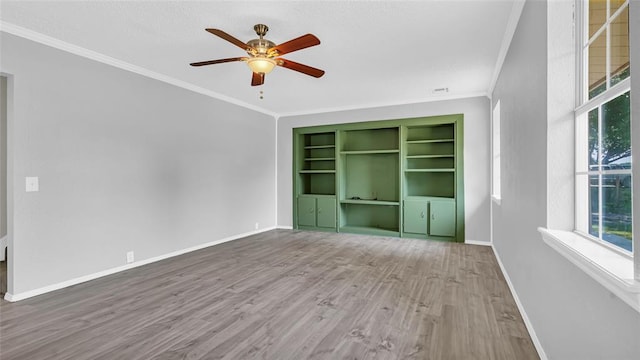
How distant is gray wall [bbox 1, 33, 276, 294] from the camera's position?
2848mm

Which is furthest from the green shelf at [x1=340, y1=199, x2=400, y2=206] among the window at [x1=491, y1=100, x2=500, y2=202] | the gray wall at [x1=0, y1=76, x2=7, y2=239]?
the gray wall at [x1=0, y1=76, x2=7, y2=239]

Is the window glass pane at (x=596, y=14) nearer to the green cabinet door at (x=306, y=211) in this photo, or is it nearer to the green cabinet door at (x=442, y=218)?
the green cabinet door at (x=442, y=218)

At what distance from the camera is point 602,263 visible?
1076 mm

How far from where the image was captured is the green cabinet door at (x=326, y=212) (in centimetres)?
614

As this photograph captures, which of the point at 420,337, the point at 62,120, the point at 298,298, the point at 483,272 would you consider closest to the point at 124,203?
the point at 62,120

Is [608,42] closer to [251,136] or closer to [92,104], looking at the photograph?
[92,104]

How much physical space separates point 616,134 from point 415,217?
4249mm

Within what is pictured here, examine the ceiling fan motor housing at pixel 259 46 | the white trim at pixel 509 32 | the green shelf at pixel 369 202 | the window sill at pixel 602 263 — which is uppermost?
the white trim at pixel 509 32

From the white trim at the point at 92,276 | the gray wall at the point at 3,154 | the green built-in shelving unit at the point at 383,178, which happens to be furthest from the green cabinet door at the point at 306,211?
the gray wall at the point at 3,154

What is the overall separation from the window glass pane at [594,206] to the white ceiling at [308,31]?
1681 mm

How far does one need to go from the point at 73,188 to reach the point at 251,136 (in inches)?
123

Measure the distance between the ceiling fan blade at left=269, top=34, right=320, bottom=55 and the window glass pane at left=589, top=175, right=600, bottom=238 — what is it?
1904 millimetres

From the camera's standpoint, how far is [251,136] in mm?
5867

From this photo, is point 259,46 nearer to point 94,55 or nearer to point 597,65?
point 94,55
